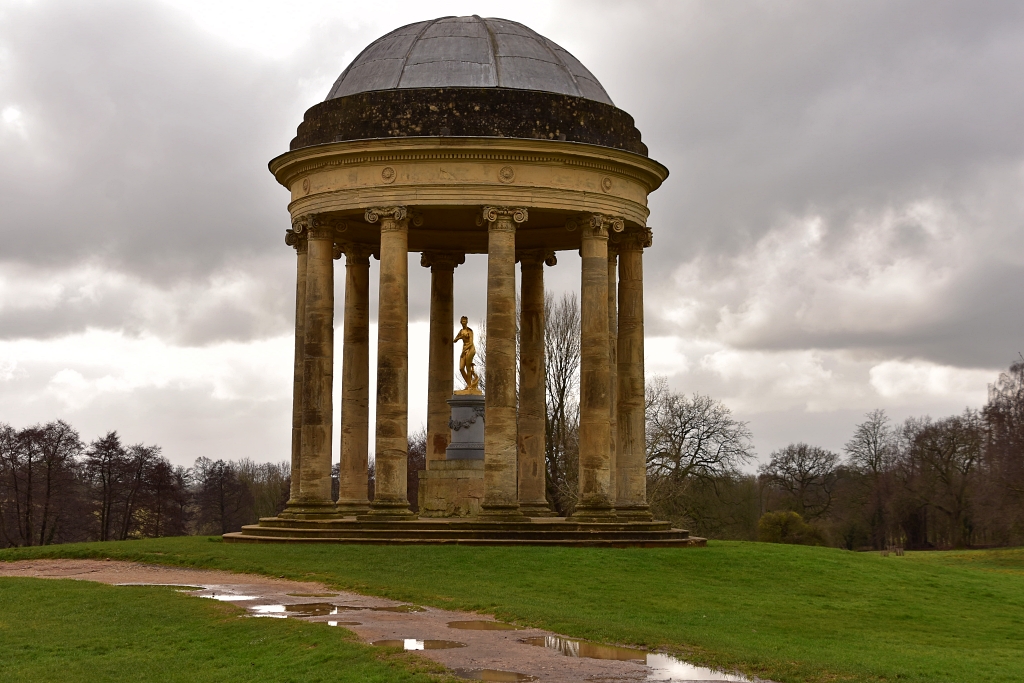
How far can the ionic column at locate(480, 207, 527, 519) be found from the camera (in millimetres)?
43312

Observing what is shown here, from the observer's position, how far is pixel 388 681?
2003 centimetres

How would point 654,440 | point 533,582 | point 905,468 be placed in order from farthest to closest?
point 905,468
point 654,440
point 533,582

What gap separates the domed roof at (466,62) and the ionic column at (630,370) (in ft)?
20.9

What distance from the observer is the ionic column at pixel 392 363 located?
43906mm

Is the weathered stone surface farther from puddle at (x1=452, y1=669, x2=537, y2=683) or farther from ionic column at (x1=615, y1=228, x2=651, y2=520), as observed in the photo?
puddle at (x1=452, y1=669, x2=537, y2=683)

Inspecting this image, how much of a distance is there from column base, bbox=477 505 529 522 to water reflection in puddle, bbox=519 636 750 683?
18248 millimetres

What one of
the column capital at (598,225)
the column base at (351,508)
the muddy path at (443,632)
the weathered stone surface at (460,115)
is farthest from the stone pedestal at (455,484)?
the weathered stone surface at (460,115)

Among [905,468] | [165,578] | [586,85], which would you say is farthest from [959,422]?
[165,578]

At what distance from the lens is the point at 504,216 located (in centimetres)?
4406

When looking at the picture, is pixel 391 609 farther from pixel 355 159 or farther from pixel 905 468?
pixel 905 468

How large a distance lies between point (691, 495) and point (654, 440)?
21.3 ft

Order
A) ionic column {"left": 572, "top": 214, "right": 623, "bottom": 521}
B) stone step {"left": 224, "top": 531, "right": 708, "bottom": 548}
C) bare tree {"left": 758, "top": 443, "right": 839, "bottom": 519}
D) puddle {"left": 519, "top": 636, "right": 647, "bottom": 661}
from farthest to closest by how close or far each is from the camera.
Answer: bare tree {"left": 758, "top": 443, "right": 839, "bottom": 519} < ionic column {"left": 572, "top": 214, "right": 623, "bottom": 521} < stone step {"left": 224, "top": 531, "right": 708, "bottom": 548} < puddle {"left": 519, "top": 636, "right": 647, "bottom": 661}

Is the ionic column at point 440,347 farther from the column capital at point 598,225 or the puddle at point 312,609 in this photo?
the puddle at point 312,609

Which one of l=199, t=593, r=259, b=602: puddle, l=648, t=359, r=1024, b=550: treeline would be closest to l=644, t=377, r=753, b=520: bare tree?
l=648, t=359, r=1024, b=550: treeline
